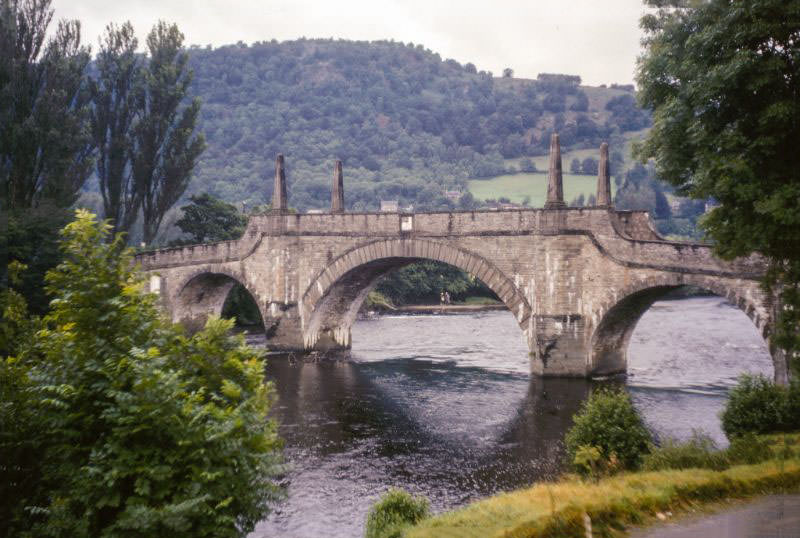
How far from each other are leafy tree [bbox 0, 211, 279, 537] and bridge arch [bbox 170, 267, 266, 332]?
2557 centimetres

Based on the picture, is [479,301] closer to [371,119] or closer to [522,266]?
[522,266]

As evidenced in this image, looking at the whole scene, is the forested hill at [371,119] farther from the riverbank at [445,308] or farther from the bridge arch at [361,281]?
the bridge arch at [361,281]

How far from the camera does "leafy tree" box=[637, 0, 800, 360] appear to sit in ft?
41.7

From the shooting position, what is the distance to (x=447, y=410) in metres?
23.4

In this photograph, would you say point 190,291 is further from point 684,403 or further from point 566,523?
point 566,523

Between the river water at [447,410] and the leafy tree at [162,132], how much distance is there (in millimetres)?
14600

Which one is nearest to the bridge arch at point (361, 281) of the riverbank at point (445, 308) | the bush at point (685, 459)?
the bush at point (685, 459)

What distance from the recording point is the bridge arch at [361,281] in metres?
27.1

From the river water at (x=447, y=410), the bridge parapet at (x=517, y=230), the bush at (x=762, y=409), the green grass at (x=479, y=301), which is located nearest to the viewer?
the bush at (x=762, y=409)

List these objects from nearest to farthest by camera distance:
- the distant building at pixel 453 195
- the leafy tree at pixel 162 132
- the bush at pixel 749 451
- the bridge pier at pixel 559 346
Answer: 1. the bush at pixel 749 451
2. the bridge pier at pixel 559 346
3. the leafy tree at pixel 162 132
4. the distant building at pixel 453 195

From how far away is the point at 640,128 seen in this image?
117 metres

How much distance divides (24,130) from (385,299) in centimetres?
2955

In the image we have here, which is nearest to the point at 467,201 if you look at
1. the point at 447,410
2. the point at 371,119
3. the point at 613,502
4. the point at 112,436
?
the point at 371,119

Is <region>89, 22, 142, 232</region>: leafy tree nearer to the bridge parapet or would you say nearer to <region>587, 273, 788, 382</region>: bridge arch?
the bridge parapet
